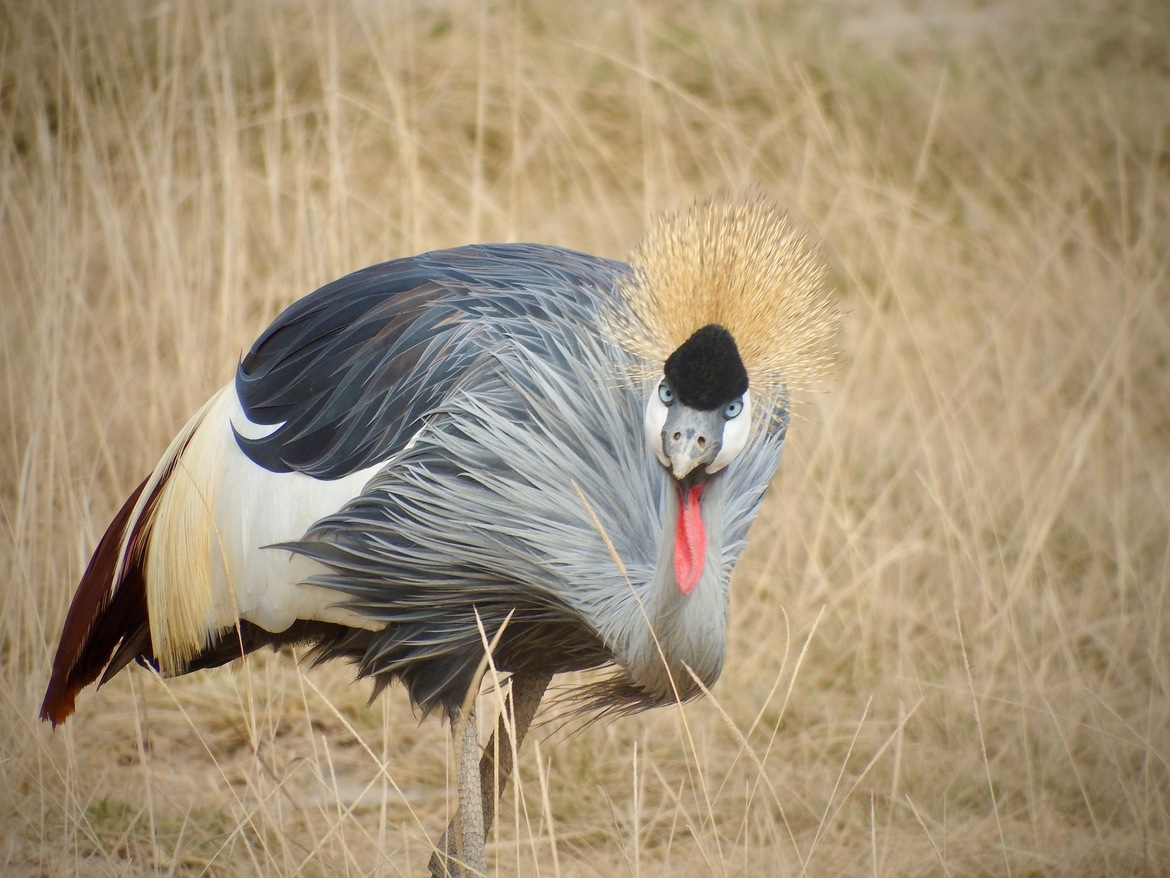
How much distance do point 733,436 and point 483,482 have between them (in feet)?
1.36

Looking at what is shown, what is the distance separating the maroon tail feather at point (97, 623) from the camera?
197 centimetres

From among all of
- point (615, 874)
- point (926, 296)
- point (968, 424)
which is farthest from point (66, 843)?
point (926, 296)

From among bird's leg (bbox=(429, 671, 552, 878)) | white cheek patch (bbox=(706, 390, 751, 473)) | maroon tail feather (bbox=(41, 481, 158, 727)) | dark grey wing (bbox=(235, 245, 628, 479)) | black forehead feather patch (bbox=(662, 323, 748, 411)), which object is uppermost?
dark grey wing (bbox=(235, 245, 628, 479))

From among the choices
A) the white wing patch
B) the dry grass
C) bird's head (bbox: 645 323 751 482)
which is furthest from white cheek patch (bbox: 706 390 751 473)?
the white wing patch

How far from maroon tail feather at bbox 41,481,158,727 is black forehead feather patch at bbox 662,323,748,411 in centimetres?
103

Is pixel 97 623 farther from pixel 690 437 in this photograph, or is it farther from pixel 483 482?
pixel 690 437

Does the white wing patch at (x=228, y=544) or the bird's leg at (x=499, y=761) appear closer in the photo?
the white wing patch at (x=228, y=544)

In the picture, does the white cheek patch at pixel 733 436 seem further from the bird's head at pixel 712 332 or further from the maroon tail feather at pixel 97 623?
the maroon tail feather at pixel 97 623

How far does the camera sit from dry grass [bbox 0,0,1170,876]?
2.07m

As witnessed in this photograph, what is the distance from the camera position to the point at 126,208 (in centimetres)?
282

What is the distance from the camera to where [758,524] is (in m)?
2.99

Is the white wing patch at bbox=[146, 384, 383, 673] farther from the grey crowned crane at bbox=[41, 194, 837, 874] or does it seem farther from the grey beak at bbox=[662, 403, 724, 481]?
the grey beak at bbox=[662, 403, 724, 481]

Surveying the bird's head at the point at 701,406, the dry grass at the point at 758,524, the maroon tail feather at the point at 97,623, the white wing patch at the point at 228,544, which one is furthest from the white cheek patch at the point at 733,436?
the maroon tail feather at the point at 97,623

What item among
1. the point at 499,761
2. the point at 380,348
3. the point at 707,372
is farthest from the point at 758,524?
the point at 707,372
